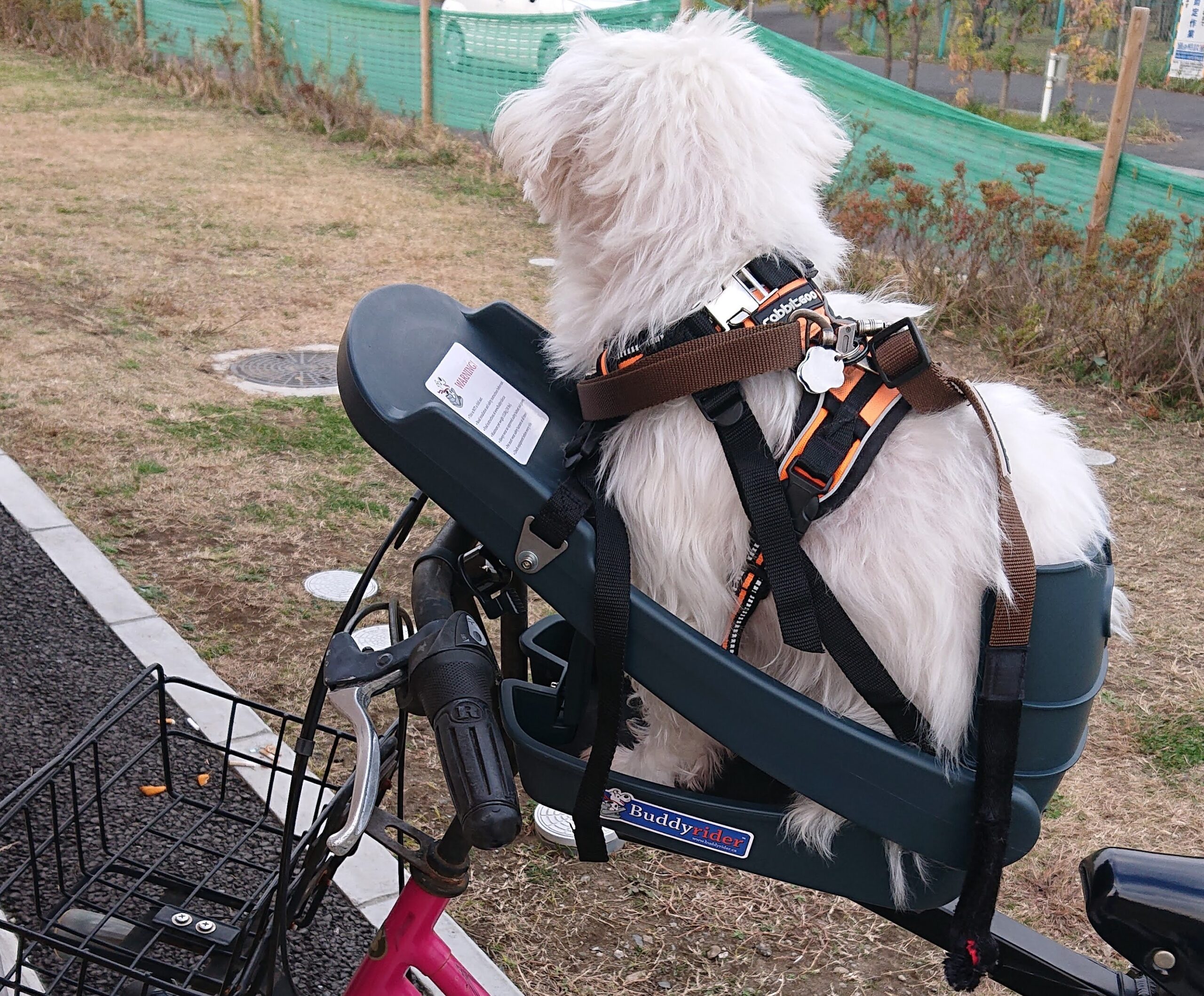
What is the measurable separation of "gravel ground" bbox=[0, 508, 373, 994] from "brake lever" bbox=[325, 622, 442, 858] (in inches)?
46.1

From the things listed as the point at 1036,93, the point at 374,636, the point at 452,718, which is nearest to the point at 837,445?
the point at 452,718

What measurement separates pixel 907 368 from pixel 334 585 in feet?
8.70

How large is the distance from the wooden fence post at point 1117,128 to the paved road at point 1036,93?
7.02 meters

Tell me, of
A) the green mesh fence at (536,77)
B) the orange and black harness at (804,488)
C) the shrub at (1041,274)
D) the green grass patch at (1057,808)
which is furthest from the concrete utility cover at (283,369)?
the orange and black harness at (804,488)

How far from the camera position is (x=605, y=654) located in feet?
4.27

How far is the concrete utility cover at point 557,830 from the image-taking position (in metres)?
2.73

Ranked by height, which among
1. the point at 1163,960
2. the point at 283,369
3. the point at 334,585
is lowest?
the point at 334,585

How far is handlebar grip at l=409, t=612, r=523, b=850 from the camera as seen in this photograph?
112cm

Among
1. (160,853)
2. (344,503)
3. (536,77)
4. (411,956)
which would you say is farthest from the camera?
(536,77)

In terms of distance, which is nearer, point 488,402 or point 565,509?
point 565,509

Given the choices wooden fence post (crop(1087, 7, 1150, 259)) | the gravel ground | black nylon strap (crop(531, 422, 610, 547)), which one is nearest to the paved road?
wooden fence post (crop(1087, 7, 1150, 259))

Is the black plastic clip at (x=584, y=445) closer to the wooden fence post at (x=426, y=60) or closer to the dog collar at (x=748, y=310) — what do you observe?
the dog collar at (x=748, y=310)

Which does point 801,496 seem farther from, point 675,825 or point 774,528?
point 675,825

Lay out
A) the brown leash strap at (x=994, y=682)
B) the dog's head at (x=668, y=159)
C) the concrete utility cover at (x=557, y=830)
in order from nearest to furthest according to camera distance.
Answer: the brown leash strap at (x=994, y=682) → the dog's head at (x=668, y=159) → the concrete utility cover at (x=557, y=830)
